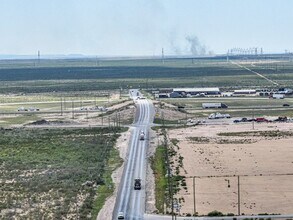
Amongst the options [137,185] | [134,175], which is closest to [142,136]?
[134,175]

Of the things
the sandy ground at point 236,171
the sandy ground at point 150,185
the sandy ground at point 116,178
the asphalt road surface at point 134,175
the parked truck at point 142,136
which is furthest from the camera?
the parked truck at point 142,136

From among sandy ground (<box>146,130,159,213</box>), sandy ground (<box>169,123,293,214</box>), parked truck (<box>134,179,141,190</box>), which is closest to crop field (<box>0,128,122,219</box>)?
parked truck (<box>134,179,141,190</box>)

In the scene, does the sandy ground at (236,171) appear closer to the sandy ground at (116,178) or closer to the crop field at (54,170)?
the sandy ground at (116,178)

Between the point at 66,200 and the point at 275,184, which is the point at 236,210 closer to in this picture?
the point at 275,184

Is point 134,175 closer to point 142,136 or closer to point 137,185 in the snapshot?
point 137,185

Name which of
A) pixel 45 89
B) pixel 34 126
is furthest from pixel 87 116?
A: pixel 45 89

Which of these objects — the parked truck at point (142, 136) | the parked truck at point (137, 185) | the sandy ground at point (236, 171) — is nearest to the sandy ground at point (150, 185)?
the parked truck at point (137, 185)

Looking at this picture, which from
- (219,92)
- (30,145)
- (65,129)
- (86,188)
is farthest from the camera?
(219,92)
